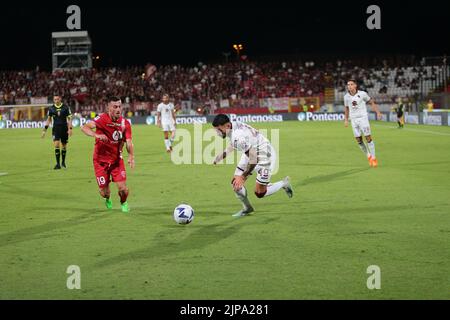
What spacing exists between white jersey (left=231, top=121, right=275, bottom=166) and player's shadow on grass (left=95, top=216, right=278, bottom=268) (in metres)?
1.01

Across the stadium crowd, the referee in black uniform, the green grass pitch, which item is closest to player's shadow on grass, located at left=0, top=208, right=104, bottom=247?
the green grass pitch

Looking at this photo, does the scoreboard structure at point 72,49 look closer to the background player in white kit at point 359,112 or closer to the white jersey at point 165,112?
the white jersey at point 165,112

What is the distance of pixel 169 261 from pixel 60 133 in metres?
12.7

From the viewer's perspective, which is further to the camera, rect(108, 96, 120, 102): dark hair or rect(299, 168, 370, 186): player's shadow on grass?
rect(299, 168, 370, 186): player's shadow on grass

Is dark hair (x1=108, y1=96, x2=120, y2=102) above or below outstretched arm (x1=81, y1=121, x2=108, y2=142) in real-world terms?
above

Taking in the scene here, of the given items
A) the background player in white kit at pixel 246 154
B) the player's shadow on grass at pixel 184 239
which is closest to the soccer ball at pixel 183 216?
the player's shadow on grass at pixel 184 239

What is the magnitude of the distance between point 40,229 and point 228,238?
2.98 m

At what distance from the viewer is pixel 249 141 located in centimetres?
946

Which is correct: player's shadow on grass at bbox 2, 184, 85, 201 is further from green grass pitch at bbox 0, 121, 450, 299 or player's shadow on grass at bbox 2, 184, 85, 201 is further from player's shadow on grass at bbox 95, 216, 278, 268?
player's shadow on grass at bbox 95, 216, 278, 268

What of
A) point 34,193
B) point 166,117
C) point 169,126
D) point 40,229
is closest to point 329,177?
point 34,193

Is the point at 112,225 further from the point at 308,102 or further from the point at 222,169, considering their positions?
the point at 308,102

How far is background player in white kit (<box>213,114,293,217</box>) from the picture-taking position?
932cm

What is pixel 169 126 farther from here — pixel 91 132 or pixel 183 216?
pixel 183 216

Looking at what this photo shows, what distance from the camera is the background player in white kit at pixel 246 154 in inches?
367
